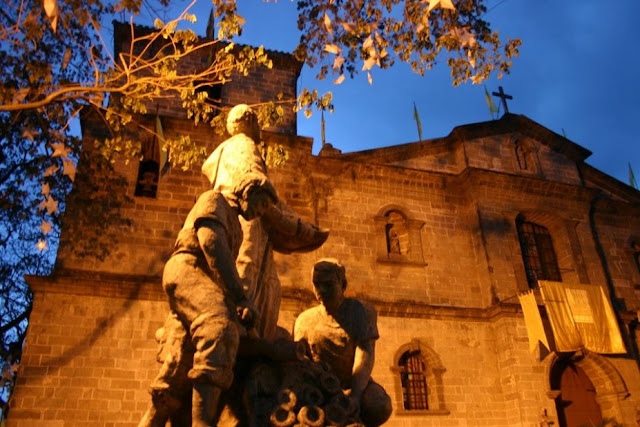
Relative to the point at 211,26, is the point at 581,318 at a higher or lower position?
lower

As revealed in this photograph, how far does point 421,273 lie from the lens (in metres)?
13.1

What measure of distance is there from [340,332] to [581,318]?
11147mm

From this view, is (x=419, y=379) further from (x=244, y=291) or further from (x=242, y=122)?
(x=244, y=291)

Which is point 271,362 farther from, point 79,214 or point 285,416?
point 79,214

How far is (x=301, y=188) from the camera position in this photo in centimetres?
1295

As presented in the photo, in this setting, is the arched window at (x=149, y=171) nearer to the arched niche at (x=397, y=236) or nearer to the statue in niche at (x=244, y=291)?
the arched niche at (x=397, y=236)

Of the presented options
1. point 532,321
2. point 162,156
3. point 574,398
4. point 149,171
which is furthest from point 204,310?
point 574,398

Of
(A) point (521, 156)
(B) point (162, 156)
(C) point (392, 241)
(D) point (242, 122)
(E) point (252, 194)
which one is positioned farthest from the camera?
(A) point (521, 156)

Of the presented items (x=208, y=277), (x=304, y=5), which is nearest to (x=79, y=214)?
(x=304, y=5)

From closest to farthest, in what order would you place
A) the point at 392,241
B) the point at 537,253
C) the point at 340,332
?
the point at 340,332, the point at 392,241, the point at 537,253

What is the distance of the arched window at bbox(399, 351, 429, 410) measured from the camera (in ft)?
38.3

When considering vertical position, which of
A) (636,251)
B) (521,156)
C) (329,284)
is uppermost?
(521,156)

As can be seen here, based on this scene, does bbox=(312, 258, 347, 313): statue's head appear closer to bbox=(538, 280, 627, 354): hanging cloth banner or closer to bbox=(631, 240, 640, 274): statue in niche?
bbox=(538, 280, 627, 354): hanging cloth banner

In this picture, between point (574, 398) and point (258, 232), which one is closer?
point (258, 232)
